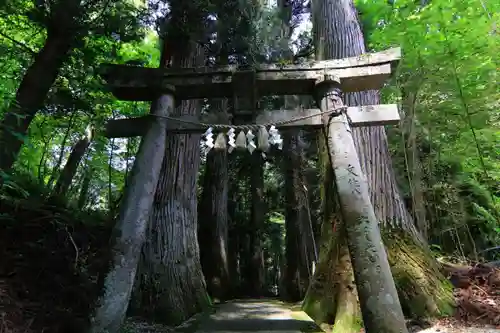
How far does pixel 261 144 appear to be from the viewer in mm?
3885

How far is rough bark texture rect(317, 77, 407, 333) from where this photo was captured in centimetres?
284

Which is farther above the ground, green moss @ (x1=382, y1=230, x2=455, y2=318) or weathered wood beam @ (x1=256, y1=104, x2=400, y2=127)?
weathered wood beam @ (x1=256, y1=104, x2=400, y2=127)

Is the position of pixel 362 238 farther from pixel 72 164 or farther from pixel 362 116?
pixel 72 164

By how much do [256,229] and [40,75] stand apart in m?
10.3

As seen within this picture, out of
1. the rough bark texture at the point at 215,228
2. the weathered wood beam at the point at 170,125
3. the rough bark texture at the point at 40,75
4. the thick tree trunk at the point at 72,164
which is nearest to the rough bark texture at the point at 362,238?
the weathered wood beam at the point at 170,125

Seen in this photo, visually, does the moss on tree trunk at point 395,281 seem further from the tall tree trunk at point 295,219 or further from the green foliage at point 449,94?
the tall tree trunk at point 295,219

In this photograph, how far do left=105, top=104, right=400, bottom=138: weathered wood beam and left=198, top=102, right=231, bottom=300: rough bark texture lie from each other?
6.56 metres

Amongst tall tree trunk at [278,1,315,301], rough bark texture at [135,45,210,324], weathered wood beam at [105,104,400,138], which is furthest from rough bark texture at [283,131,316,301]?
weathered wood beam at [105,104,400,138]

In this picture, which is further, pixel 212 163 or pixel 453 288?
pixel 212 163

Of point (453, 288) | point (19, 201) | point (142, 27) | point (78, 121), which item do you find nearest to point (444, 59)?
point (453, 288)

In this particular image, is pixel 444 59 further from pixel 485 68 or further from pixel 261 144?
pixel 261 144

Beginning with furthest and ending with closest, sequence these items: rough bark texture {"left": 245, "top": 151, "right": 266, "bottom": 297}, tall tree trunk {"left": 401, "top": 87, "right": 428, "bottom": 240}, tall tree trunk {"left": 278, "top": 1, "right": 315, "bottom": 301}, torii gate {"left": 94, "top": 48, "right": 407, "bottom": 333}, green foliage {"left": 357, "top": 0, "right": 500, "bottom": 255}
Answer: rough bark texture {"left": 245, "top": 151, "right": 266, "bottom": 297}
tall tree trunk {"left": 278, "top": 1, "right": 315, "bottom": 301}
tall tree trunk {"left": 401, "top": 87, "right": 428, "bottom": 240}
green foliage {"left": 357, "top": 0, "right": 500, "bottom": 255}
torii gate {"left": 94, "top": 48, "right": 407, "bottom": 333}

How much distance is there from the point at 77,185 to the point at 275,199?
30.4 ft

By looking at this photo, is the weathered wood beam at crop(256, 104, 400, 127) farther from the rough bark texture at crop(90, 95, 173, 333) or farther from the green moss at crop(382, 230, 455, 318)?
the green moss at crop(382, 230, 455, 318)
